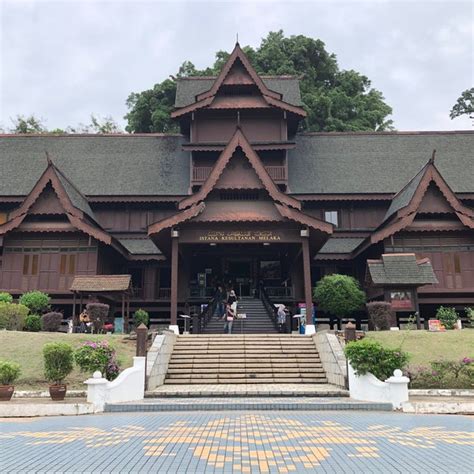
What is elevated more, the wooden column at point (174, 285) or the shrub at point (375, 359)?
the wooden column at point (174, 285)

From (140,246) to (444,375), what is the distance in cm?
1658

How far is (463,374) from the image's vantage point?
A: 1306 cm

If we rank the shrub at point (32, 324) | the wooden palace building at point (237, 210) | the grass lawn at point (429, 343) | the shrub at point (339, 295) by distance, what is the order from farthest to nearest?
1. the shrub at point (339, 295)
2. the wooden palace building at point (237, 210)
3. the shrub at point (32, 324)
4. the grass lawn at point (429, 343)

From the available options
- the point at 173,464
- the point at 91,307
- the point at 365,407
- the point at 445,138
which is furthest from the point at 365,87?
the point at 173,464

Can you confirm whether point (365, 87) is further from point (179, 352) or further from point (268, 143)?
point (179, 352)

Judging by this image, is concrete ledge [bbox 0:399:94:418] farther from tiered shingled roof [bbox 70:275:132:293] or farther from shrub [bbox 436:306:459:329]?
shrub [bbox 436:306:459:329]

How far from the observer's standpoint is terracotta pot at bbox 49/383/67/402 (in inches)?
439

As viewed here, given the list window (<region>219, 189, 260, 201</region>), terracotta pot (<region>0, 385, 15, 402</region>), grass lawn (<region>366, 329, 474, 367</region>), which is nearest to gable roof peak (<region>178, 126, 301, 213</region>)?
window (<region>219, 189, 260, 201</region>)

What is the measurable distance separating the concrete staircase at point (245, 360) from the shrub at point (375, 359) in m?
2.57

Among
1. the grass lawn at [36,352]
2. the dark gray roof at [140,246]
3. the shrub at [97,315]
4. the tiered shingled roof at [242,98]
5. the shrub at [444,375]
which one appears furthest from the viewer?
the tiered shingled roof at [242,98]

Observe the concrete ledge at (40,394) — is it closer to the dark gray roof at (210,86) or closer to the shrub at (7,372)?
the shrub at (7,372)

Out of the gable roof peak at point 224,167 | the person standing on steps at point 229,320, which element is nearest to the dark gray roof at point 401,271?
the gable roof peak at point 224,167

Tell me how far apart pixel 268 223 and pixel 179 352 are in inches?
269

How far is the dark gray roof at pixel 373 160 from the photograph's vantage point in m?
27.6
